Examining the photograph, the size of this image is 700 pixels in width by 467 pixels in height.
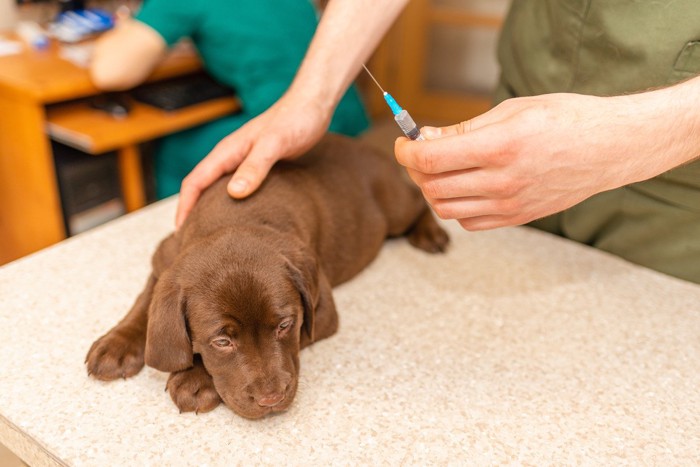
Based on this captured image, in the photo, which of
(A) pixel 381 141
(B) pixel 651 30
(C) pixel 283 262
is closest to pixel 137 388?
(C) pixel 283 262

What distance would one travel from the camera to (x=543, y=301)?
1.07 m

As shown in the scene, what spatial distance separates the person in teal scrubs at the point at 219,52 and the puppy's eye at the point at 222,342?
158 cm

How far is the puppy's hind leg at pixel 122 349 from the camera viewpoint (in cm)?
85

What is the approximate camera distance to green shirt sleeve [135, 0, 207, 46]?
2.12m

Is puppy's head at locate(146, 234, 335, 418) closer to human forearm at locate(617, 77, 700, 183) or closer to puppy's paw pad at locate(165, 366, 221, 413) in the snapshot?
puppy's paw pad at locate(165, 366, 221, 413)

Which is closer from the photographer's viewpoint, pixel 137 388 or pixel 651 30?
pixel 137 388

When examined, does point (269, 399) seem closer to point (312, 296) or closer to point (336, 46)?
point (312, 296)

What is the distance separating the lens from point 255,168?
3.44 ft

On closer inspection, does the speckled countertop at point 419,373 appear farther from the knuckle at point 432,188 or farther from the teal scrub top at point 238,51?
the teal scrub top at point 238,51

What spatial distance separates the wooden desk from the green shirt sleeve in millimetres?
301

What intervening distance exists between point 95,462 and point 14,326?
0.32 m

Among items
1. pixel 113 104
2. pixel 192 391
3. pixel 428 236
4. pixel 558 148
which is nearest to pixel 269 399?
pixel 192 391

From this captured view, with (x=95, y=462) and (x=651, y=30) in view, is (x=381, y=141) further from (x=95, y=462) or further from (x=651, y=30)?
(x=95, y=462)

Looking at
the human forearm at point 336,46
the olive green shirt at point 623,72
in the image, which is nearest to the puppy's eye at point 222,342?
the human forearm at point 336,46
